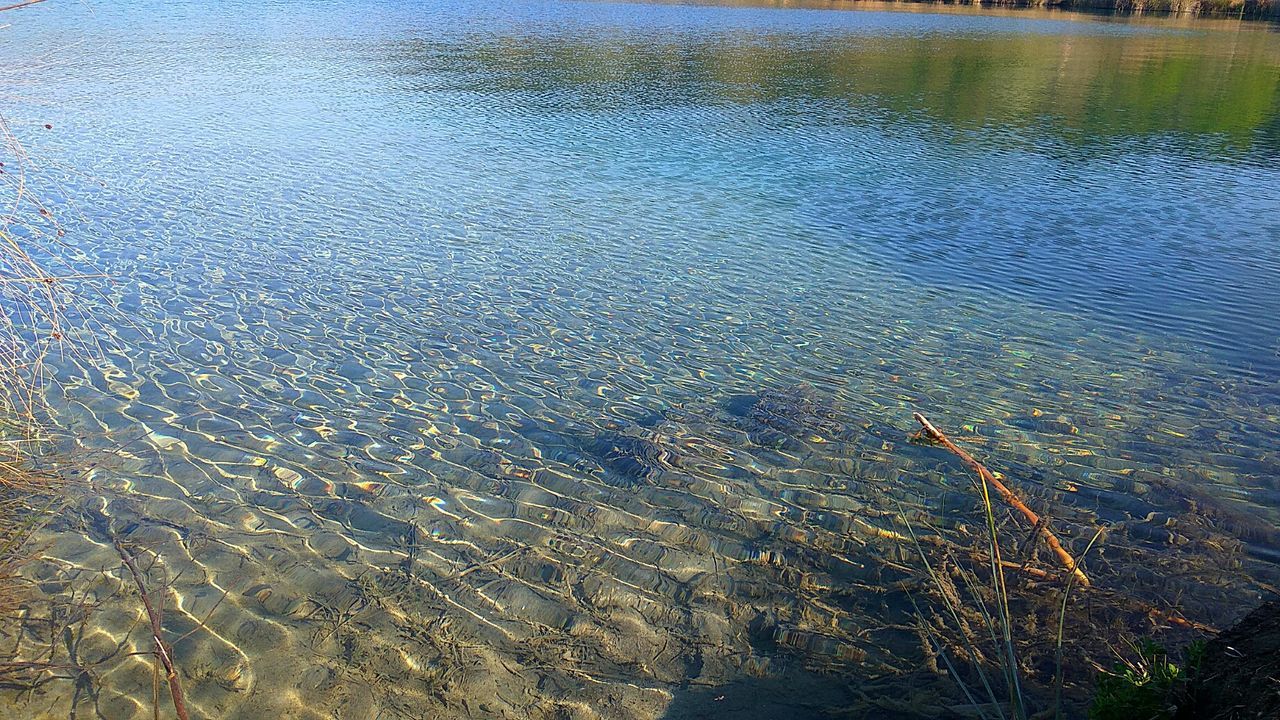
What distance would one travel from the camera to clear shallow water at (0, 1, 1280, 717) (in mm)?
4957

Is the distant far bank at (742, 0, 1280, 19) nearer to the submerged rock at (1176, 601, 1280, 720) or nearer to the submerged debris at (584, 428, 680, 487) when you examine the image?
the submerged debris at (584, 428, 680, 487)

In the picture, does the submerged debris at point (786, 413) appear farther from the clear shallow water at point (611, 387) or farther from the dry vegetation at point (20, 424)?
the dry vegetation at point (20, 424)

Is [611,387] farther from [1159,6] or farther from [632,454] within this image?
[1159,6]

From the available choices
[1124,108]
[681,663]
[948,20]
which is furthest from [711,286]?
[948,20]

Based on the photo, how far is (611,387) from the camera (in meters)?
8.27

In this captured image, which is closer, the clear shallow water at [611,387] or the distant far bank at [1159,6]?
the clear shallow water at [611,387]

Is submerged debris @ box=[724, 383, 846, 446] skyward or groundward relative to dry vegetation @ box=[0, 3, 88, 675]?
groundward

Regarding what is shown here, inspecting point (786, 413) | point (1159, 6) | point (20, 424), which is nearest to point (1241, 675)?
point (786, 413)

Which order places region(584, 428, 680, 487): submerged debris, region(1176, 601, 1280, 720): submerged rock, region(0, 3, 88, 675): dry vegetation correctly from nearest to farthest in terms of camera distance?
1. region(1176, 601, 1280, 720): submerged rock
2. region(0, 3, 88, 675): dry vegetation
3. region(584, 428, 680, 487): submerged debris

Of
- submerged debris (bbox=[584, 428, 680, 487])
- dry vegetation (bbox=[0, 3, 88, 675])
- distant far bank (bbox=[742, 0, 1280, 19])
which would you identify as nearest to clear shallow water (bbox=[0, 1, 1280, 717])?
submerged debris (bbox=[584, 428, 680, 487])

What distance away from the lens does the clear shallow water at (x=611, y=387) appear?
16.3 feet

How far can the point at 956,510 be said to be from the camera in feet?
20.8

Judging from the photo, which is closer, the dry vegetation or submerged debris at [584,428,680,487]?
the dry vegetation

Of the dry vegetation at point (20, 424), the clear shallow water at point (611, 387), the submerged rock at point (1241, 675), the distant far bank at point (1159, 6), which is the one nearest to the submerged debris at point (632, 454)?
the clear shallow water at point (611, 387)
